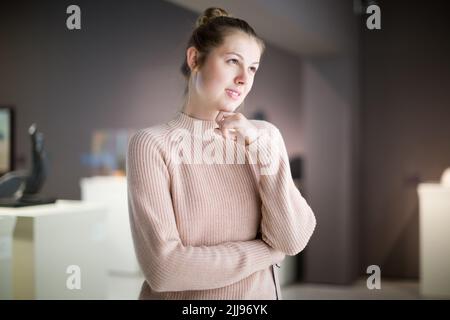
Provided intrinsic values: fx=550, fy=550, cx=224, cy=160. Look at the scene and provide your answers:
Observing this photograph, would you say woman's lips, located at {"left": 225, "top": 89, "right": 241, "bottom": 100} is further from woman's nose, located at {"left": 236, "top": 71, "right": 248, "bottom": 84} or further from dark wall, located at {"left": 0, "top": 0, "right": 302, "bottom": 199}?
dark wall, located at {"left": 0, "top": 0, "right": 302, "bottom": 199}

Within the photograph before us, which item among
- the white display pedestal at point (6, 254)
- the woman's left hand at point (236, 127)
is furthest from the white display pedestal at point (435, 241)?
the woman's left hand at point (236, 127)

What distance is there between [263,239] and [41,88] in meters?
5.77

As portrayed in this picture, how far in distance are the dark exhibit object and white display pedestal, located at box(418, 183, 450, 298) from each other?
300 cm

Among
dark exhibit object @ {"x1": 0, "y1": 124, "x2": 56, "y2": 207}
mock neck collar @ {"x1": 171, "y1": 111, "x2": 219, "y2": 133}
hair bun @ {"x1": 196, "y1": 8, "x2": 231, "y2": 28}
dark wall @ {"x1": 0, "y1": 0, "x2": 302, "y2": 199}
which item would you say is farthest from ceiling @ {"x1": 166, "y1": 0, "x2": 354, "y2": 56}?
dark wall @ {"x1": 0, "y1": 0, "x2": 302, "y2": 199}

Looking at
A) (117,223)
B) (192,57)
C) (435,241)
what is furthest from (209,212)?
(117,223)

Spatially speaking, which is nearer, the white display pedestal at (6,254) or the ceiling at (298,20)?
the white display pedestal at (6,254)

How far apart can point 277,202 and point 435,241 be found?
142 inches

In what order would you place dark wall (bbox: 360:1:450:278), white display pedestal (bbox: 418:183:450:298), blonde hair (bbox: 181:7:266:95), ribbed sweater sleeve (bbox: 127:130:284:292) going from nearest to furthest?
ribbed sweater sleeve (bbox: 127:130:284:292)
blonde hair (bbox: 181:7:266:95)
white display pedestal (bbox: 418:183:450:298)
dark wall (bbox: 360:1:450:278)

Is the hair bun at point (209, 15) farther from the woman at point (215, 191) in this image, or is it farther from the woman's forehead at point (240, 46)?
the woman's forehead at point (240, 46)

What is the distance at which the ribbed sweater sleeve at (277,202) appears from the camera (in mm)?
1279

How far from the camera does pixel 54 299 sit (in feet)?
9.21

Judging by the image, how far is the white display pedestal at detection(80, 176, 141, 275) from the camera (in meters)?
5.41

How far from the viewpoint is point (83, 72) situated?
6.37m
